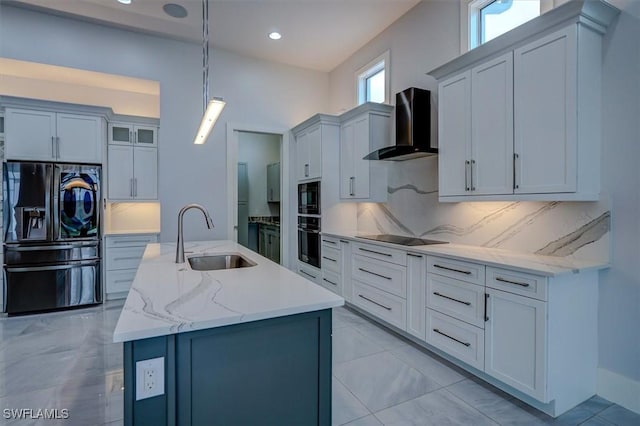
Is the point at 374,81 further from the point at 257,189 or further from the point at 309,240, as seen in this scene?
the point at 257,189

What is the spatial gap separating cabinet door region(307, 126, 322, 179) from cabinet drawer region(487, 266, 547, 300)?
9.03 feet

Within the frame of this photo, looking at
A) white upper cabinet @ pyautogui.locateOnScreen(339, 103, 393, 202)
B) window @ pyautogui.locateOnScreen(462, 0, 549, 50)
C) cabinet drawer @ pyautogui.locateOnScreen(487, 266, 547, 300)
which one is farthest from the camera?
white upper cabinet @ pyautogui.locateOnScreen(339, 103, 393, 202)

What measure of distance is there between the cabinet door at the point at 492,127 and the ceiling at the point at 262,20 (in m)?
1.71

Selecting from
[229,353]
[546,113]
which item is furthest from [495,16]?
[229,353]

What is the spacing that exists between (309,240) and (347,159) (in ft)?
4.31

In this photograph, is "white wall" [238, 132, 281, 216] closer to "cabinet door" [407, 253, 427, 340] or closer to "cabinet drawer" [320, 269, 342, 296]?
"cabinet drawer" [320, 269, 342, 296]

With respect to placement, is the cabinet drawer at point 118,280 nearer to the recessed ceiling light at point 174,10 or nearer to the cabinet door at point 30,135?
the cabinet door at point 30,135

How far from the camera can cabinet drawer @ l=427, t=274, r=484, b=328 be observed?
2.26 metres

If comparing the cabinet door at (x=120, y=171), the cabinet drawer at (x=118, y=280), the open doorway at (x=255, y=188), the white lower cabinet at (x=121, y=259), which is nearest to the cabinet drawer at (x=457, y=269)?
the white lower cabinet at (x=121, y=259)

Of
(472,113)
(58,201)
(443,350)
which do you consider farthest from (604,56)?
(58,201)

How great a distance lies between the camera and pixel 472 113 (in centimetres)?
256

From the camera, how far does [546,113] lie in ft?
6.85

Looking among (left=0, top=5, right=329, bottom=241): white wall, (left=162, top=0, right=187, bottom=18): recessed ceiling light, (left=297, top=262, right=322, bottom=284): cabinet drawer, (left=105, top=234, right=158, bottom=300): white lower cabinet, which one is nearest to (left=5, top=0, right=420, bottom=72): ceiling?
(left=162, top=0, right=187, bottom=18): recessed ceiling light

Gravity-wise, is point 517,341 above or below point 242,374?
below
